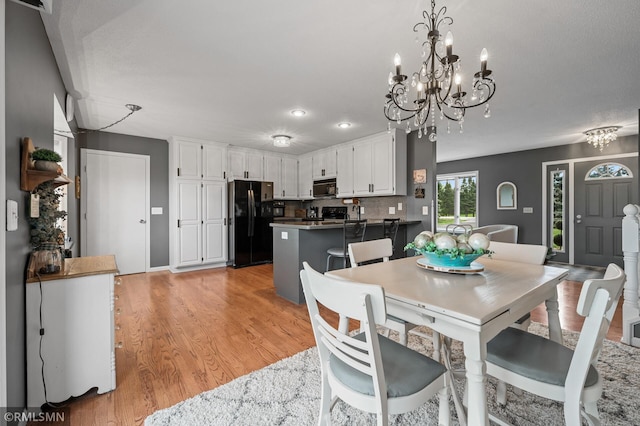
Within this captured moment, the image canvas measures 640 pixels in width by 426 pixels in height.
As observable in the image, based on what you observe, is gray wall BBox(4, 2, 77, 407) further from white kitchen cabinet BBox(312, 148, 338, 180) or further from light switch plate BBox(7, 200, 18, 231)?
white kitchen cabinet BBox(312, 148, 338, 180)

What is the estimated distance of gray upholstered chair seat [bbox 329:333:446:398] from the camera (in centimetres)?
107

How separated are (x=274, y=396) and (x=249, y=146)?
4.60 metres

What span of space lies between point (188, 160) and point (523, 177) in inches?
262

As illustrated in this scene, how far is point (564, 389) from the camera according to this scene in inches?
41.8

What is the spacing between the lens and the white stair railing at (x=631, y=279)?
2.36 metres

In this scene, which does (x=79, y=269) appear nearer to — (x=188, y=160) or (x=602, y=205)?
(x=188, y=160)

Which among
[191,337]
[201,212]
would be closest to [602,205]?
[191,337]

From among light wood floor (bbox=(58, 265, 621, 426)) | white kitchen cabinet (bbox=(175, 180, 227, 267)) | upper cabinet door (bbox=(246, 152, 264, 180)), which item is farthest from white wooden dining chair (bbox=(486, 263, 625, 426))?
upper cabinet door (bbox=(246, 152, 264, 180))

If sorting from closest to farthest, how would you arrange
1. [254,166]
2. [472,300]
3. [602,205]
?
[472,300]
[602,205]
[254,166]

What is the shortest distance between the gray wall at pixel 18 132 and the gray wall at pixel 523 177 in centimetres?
737

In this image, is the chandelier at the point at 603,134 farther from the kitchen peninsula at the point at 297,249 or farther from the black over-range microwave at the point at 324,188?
the black over-range microwave at the point at 324,188

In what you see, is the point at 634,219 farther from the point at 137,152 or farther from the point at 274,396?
the point at 137,152

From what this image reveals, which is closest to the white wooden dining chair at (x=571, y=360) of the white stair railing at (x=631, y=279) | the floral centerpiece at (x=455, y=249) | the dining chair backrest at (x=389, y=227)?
the floral centerpiece at (x=455, y=249)

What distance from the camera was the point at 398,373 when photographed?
44.7 inches
